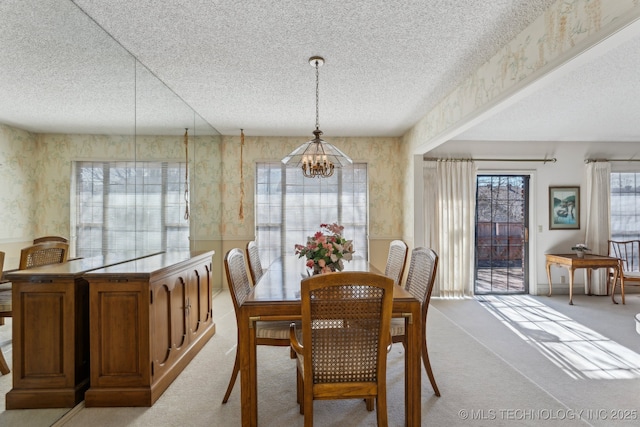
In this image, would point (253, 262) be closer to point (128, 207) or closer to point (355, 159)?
point (128, 207)

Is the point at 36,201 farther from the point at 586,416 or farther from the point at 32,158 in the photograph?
the point at 586,416

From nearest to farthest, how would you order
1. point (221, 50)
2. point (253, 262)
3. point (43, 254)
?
point (43, 254) < point (221, 50) < point (253, 262)

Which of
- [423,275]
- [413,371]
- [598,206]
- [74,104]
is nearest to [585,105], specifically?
[598,206]

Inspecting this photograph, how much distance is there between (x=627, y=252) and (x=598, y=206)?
86cm

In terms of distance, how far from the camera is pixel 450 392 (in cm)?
243

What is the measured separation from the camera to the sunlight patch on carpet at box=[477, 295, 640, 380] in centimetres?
283

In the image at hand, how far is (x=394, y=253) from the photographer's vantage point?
124 inches

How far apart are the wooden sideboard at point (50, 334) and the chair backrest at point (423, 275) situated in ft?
7.18

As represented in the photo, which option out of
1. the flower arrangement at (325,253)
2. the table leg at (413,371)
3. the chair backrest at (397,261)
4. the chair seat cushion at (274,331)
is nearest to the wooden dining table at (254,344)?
the table leg at (413,371)

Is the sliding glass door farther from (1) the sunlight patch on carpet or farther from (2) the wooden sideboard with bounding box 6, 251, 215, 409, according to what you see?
(2) the wooden sideboard with bounding box 6, 251, 215, 409

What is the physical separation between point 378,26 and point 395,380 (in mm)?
2571

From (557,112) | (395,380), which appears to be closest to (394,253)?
(395,380)

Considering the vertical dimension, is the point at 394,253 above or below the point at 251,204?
below

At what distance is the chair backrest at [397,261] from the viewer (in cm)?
292
